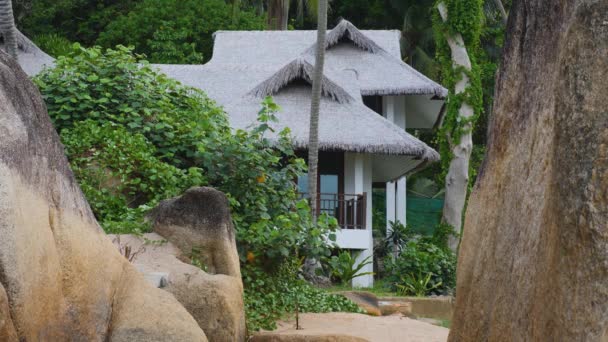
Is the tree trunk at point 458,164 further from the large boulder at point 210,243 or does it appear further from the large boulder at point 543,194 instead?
the large boulder at point 543,194

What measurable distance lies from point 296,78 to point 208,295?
14.6m

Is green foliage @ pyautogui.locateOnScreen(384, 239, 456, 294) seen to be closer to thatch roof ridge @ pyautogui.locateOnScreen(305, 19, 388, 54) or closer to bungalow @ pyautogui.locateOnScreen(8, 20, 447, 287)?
bungalow @ pyautogui.locateOnScreen(8, 20, 447, 287)

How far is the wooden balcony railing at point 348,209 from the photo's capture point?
20.5m

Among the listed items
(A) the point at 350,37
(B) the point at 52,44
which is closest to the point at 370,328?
(A) the point at 350,37

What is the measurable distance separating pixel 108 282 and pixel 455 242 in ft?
53.2

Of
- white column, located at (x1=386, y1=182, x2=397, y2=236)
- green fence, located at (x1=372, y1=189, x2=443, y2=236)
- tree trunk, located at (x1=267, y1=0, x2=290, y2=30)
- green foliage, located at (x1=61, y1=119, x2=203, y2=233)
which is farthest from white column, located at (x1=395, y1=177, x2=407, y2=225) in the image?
green foliage, located at (x1=61, y1=119, x2=203, y2=233)

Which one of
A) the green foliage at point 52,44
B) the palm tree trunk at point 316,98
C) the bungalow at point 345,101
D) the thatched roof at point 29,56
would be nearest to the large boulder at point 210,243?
the palm tree trunk at point 316,98

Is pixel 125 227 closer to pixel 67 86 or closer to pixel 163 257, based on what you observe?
pixel 163 257

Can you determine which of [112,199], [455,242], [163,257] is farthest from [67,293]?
[455,242]

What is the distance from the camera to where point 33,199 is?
477 cm

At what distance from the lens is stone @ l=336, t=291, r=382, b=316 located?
1226 centimetres

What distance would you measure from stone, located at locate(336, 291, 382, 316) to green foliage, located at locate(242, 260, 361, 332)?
43.8 inches

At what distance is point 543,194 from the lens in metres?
3.68

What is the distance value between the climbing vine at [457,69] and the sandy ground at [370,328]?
11366 millimetres
